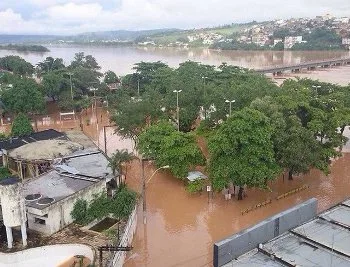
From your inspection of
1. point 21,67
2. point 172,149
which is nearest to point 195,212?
point 172,149

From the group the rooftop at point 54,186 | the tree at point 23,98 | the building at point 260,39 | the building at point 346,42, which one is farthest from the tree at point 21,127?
the building at point 260,39

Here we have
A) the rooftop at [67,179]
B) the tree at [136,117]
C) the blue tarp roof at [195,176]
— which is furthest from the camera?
the tree at [136,117]

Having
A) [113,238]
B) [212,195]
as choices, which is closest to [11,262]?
[113,238]

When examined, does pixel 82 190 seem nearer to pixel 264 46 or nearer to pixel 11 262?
pixel 11 262

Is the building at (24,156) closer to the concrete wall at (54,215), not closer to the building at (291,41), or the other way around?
the concrete wall at (54,215)

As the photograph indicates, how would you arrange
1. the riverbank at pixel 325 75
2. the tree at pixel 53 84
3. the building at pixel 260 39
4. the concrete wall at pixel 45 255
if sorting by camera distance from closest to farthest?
the concrete wall at pixel 45 255
the tree at pixel 53 84
the riverbank at pixel 325 75
the building at pixel 260 39

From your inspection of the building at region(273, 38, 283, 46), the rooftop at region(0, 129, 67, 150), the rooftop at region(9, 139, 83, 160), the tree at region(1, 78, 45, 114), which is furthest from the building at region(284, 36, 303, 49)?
the rooftop at region(9, 139, 83, 160)
